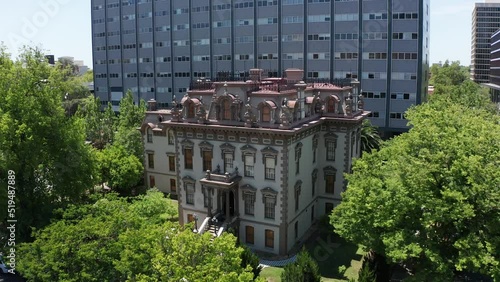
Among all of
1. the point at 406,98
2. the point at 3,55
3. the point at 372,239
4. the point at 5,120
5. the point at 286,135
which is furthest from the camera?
the point at 406,98

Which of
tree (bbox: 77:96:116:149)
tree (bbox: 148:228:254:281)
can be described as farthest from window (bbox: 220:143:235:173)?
tree (bbox: 77:96:116:149)

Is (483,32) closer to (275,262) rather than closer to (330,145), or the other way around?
(330,145)

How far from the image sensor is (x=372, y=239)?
2823 centimetres

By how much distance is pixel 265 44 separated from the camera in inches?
3029

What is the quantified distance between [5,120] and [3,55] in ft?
31.7

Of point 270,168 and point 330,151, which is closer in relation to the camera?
point 270,168

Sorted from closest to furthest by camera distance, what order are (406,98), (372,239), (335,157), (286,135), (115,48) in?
(372,239) → (286,135) → (335,157) → (406,98) → (115,48)

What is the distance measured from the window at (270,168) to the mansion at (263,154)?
0.09m

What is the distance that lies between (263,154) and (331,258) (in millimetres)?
11345

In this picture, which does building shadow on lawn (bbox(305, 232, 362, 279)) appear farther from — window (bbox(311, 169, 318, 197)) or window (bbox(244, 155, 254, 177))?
window (bbox(244, 155, 254, 177))

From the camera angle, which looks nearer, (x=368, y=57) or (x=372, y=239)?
(x=372, y=239)

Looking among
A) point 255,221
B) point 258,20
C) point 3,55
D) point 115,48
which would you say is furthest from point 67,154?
point 115,48

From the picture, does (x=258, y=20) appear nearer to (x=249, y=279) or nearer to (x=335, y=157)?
(x=335, y=157)

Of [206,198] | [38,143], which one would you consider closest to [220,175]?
[206,198]
